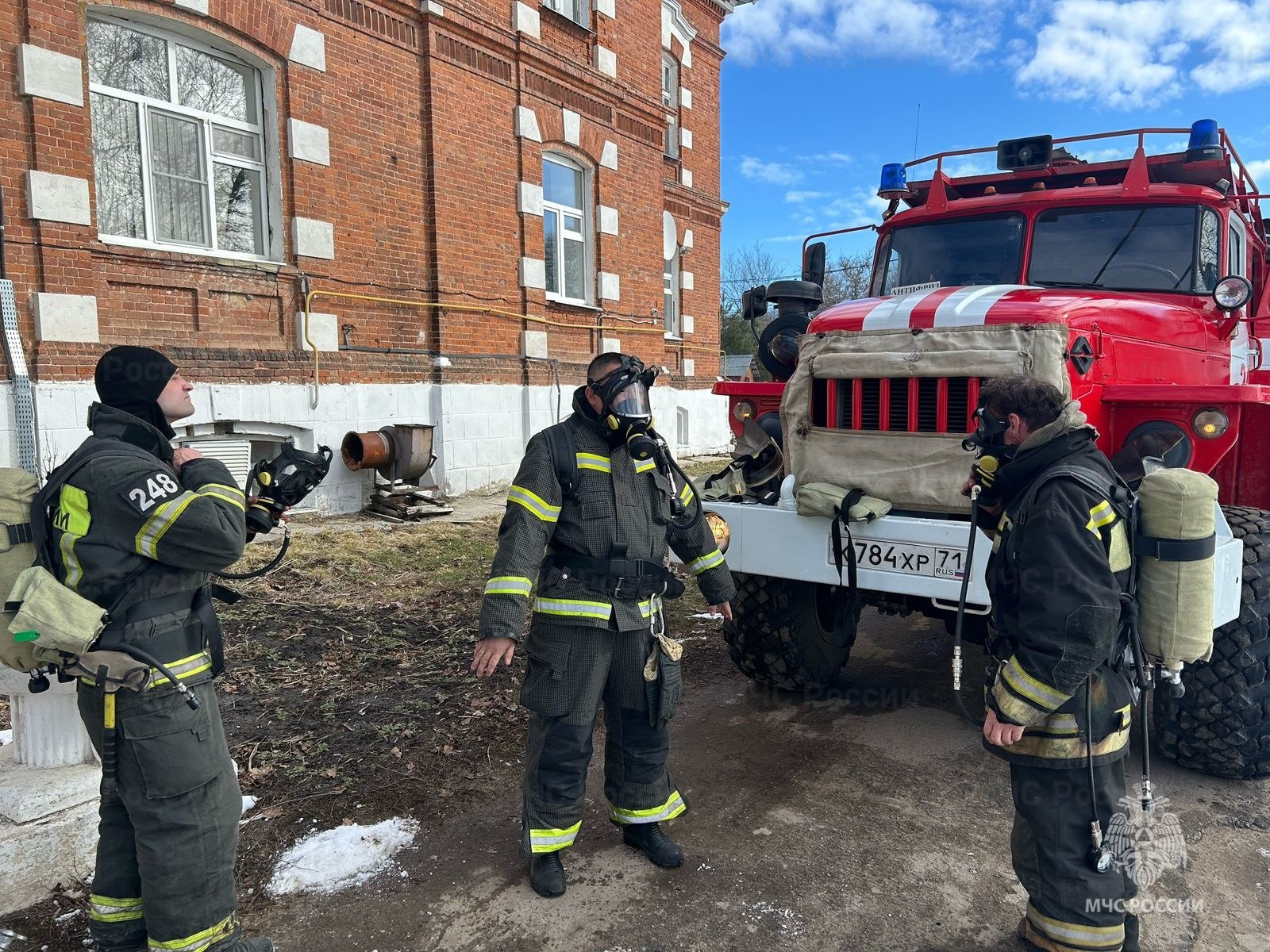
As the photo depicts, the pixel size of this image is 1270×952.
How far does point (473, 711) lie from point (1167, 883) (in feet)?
9.50

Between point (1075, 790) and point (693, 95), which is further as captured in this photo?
point (693, 95)

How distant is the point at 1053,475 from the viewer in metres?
2.30

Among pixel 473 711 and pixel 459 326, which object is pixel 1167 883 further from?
pixel 459 326

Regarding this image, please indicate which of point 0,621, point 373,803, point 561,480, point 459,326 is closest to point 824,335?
point 561,480

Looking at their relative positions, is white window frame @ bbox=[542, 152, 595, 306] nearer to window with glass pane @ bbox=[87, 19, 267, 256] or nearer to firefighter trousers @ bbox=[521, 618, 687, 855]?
window with glass pane @ bbox=[87, 19, 267, 256]

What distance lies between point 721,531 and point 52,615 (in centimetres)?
238

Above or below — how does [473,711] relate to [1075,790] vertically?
below

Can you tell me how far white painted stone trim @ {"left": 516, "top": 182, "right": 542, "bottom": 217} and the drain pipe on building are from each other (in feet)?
18.3

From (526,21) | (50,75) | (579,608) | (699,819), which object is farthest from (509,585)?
(526,21)

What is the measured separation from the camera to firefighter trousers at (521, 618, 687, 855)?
287cm

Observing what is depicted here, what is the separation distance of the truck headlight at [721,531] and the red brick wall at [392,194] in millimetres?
5984

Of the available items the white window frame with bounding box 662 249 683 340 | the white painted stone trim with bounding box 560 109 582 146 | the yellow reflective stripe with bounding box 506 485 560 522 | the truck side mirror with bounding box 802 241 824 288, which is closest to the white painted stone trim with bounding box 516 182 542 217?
the white painted stone trim with bounding box 560 109 582 146

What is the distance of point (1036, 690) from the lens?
224cm

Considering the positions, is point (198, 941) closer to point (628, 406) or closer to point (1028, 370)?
point (628, 406)
